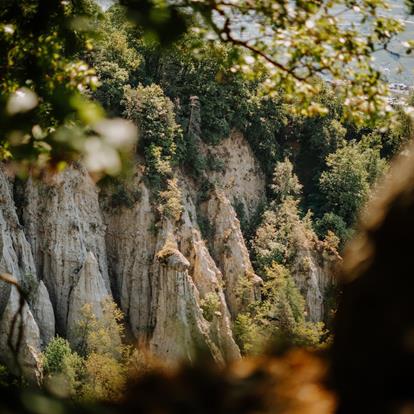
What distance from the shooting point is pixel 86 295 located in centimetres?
2227

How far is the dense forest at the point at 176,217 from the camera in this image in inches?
672

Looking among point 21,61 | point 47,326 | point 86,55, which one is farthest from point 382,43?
point 86,55

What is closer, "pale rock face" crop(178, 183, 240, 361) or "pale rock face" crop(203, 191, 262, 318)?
"pale rock face" crop(178, 183, 240, 361)

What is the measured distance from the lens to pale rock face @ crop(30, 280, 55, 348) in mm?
20953

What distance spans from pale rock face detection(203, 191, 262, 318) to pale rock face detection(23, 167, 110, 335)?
28.9 feet

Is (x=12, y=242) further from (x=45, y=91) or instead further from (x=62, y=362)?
(x=45, y=91)

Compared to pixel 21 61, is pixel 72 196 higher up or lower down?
lower down

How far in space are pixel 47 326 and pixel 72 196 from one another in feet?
20.2

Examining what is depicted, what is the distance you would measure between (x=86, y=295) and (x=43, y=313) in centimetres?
199

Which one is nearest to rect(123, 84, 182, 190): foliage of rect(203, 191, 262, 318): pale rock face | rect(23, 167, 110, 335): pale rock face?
rect(203, 191, 262, 318): pale rock face

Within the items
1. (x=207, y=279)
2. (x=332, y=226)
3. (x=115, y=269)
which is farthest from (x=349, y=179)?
(x=115, y=269)

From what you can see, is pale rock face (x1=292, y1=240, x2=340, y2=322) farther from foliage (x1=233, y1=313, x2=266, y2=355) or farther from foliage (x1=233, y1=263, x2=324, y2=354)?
foliage (x1=233, y1=313, x2=266, y2=355)

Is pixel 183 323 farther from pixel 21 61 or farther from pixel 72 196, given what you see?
pixel 21 61

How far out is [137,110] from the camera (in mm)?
27594
